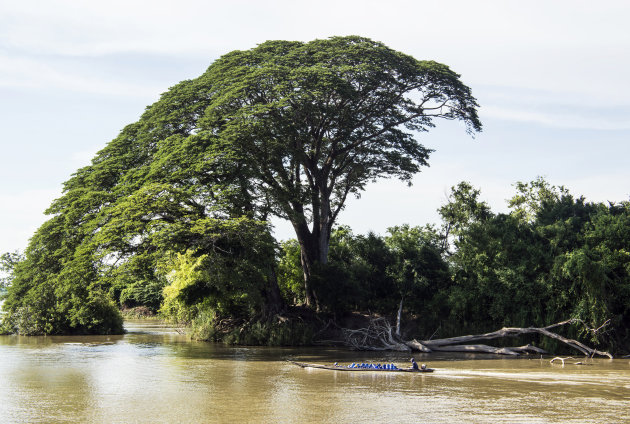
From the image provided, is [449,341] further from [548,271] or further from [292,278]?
[292,278]

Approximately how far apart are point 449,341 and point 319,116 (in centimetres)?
1304

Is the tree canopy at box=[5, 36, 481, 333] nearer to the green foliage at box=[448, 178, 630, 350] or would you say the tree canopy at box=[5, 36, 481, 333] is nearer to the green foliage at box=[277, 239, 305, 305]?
the green foliage at box=[277, 239, 305, 305]

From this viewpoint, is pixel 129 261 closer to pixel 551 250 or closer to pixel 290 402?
pixel 290 402

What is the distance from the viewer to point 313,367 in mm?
21594

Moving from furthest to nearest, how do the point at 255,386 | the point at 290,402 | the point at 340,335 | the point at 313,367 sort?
the point at 340,335 < the point at 313,367 < the point at 255,386 < the point at 290,402

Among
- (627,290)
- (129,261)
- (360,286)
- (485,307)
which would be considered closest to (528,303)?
(485,307)

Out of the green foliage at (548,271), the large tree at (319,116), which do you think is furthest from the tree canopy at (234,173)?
the green foliage at (548,271)

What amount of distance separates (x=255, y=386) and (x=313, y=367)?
417cm

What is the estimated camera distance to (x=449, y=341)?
28.0 metres

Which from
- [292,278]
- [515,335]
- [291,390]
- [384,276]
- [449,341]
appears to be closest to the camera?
[291,390]

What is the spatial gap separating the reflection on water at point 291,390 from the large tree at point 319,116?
30.7 feet

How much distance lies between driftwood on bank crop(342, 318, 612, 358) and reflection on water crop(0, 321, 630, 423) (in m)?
1.45

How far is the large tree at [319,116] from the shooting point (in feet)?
97.9

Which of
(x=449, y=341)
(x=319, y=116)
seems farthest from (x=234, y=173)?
(x=449, y=341)
